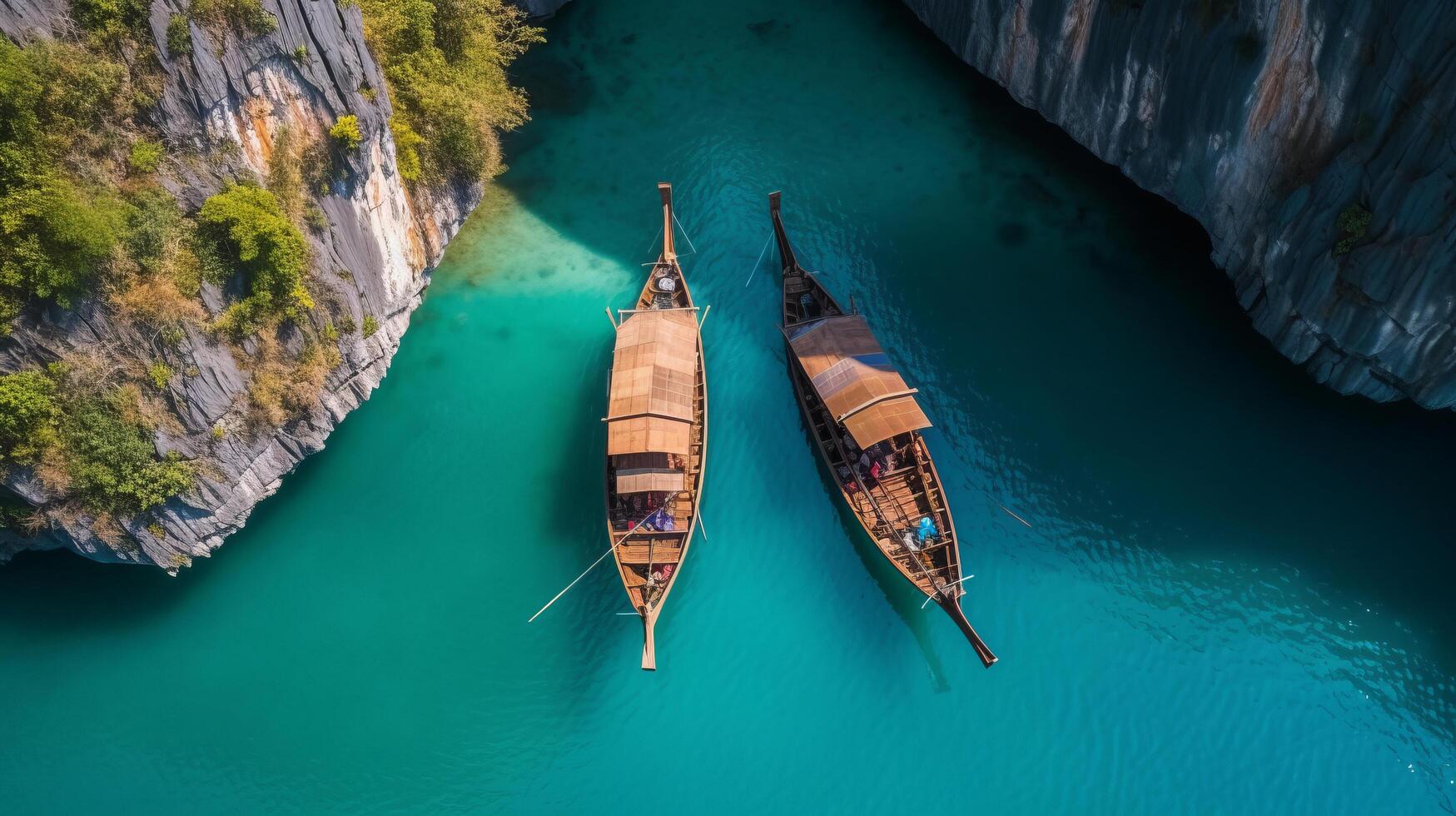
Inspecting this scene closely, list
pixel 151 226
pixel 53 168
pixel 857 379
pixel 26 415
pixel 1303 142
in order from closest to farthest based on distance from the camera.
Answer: pixel 53 168, pixel 26 415, pixel 151 226, pixel 1303 142, pixel 857 379

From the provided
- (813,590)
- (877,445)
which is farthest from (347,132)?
(813,590)

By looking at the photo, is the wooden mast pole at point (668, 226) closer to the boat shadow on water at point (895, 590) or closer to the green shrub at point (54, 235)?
the boat shadow on water at point (895, 590)

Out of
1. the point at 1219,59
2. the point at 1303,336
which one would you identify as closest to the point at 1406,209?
the point at 1303,336

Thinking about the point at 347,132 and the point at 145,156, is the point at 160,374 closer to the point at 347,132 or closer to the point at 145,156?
the point at 145,156

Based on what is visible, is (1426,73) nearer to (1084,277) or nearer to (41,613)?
(1084,277)

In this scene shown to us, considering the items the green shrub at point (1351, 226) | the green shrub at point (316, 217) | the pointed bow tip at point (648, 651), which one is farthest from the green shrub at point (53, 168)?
the green shrub at point (1351, 226)
